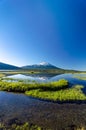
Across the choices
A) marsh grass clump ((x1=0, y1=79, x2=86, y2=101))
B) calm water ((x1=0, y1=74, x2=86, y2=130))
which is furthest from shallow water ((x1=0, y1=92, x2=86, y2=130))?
marsh grass clump ((x1=0, y1=79, x2=86, y2=101))

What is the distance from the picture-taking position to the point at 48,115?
21.1m

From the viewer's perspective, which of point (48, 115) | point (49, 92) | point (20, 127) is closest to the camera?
point (20, 127)

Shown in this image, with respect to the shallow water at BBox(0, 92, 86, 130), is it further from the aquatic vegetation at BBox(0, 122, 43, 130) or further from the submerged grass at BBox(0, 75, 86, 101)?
the submerged grass at BBox(0, 75, 86, 101)

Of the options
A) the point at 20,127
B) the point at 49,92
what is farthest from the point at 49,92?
the point at 20,127

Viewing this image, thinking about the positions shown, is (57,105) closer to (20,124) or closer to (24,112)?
(24,112)

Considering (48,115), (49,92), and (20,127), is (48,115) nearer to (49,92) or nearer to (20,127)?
(20,127)

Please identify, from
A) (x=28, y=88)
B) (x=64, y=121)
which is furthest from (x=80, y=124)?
(x=28, y=88)

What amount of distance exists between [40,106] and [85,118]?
23.4ft

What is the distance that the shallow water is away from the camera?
18.3 meters

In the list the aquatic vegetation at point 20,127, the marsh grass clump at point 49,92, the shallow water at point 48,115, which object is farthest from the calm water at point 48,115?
the marsh grass clump at point 49,92

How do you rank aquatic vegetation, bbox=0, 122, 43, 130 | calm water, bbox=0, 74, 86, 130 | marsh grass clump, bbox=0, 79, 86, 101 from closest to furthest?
aquatic vegetation, bbox=0, 122, 43, 130 → calm water, bbox=0, 74, 86, 130 → marsh grass clump, bbox=0, 79, 86, 101

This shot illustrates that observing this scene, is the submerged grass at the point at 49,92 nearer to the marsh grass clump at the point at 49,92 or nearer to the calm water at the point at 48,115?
the marsh grass clump at the point at 49,92

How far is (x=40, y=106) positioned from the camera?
82.4 feet

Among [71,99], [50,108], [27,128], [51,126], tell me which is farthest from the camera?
[71,99]
